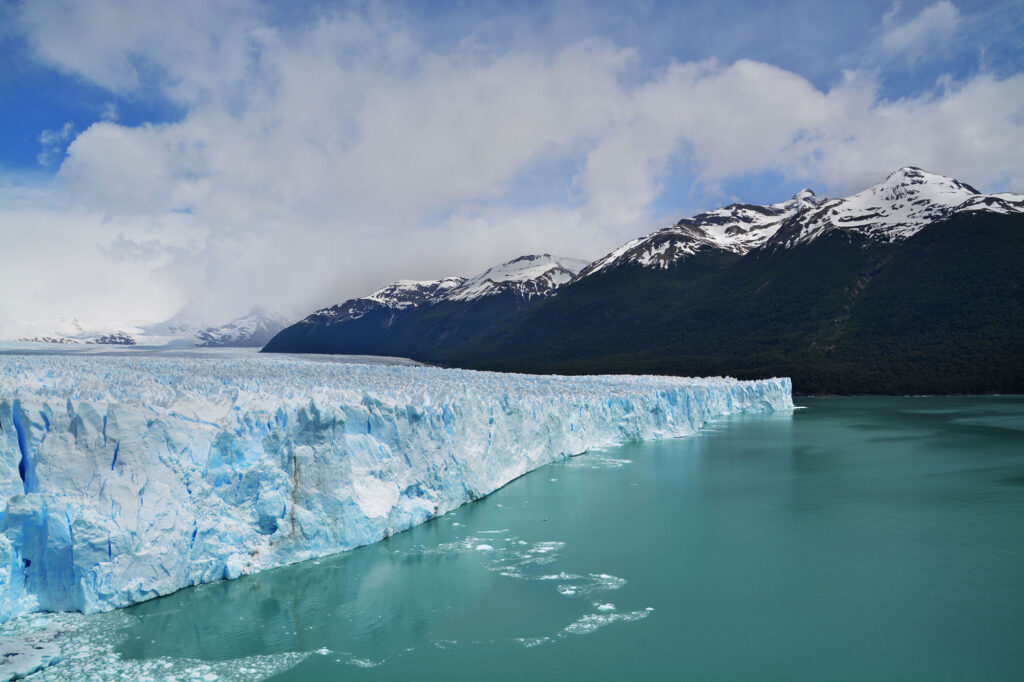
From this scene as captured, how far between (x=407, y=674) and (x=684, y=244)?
110848 mm

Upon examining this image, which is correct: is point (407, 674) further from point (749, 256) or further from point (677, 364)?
point (749, 256)

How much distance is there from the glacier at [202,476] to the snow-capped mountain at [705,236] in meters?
95.9

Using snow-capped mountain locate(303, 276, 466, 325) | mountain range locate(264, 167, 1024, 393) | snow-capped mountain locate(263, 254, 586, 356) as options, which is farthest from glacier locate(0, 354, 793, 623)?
snow-capped mountain locate(303, 276, 466, 325)

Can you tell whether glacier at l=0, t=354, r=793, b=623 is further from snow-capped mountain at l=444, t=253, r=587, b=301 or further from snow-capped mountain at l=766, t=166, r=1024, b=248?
snow-capped mountain at l=444, t=253, r=587, b=301

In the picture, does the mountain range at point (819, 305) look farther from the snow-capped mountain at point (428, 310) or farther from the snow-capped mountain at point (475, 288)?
the snow-capped mountain at point (475, 288)

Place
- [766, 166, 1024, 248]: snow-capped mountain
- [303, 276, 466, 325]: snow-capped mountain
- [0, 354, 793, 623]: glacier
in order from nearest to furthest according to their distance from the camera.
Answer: [0, 354, 793, 623]: glacier, [766, 166, 1024, 248]: snow-capped mountain, [303, 276, 466, 325]: snow-capped mountain

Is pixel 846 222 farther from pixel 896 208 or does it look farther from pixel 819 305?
pixel 819 305

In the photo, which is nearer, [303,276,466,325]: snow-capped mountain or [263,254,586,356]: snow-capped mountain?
[263,254,586,356]: snow-capped mountain

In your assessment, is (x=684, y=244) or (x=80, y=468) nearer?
(x=80, y=468)

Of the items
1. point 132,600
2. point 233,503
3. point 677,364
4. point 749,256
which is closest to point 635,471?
point 233,503

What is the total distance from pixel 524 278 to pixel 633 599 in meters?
148

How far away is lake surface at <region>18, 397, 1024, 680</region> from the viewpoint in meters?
8.30

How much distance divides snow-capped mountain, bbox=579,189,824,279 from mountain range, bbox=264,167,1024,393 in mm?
507

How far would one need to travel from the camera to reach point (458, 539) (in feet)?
43.7
